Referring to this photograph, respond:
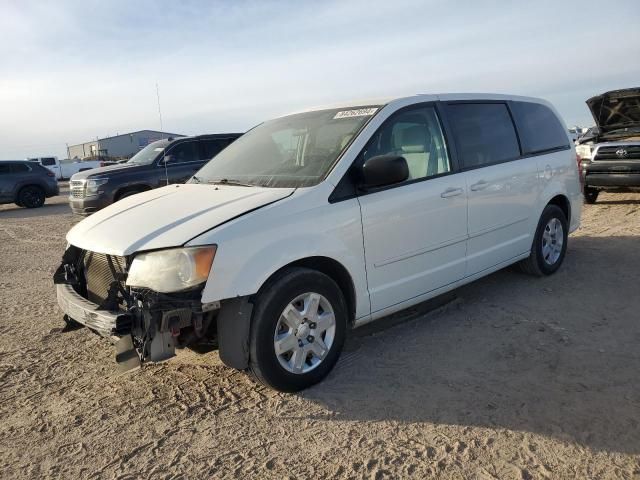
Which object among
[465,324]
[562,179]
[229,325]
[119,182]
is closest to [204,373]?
[229,325]

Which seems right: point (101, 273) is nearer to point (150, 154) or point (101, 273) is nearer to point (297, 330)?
point (297, 330)

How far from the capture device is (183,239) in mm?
2934

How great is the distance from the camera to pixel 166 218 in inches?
130

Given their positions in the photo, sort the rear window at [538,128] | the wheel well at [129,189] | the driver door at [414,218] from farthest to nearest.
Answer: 1. the wheel well at [129,189]
2. the rear window at [538,128]
3. the driver door at [414,218]

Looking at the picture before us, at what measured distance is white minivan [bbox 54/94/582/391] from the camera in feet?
9.68

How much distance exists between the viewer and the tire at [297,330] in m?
3.07

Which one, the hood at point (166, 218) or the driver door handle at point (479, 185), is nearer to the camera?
the hood at point (166, 218)

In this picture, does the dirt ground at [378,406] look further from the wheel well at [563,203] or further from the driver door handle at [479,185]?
the wheel well at [563,203]

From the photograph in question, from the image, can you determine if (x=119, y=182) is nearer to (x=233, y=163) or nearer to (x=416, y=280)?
(x=233, y=163)

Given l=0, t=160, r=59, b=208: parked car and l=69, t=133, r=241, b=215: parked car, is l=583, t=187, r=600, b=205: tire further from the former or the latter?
l=0, t=160, r=59, b=208: parked car

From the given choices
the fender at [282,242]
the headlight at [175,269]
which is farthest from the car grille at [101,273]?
the fender at [282,242]

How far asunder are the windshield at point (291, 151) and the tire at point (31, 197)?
49.3 ft

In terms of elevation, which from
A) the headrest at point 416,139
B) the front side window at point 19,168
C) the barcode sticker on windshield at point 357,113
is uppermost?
the front side window at point 19,168

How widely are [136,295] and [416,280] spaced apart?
2.00 meters
